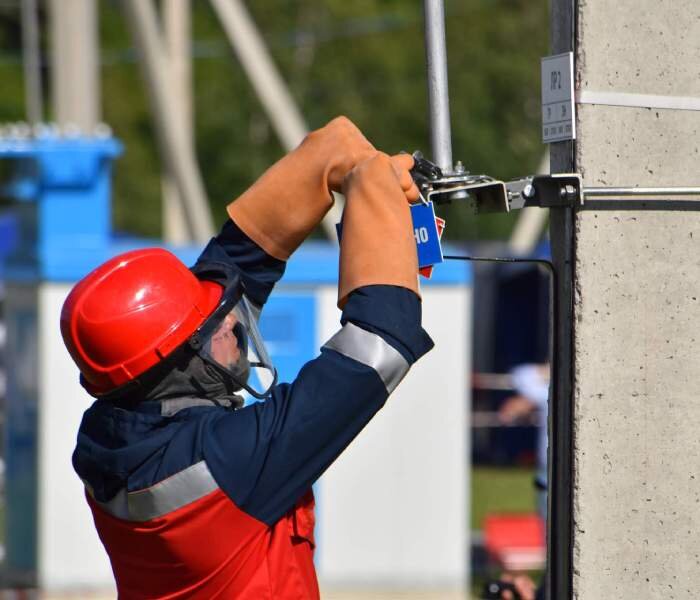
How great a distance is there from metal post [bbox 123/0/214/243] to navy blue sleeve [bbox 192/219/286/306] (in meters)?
7.95

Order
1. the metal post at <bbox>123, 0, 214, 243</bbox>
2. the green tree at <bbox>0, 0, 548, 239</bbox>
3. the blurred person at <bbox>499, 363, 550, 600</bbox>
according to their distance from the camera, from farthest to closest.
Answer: the green tree at <bbox>0, 0, 548, 239</bbox>, the blurred person at <bbox>499, 363, 550, 600</bbox>, the metal post at <bbox>123, 0, 214, 243</bbox>

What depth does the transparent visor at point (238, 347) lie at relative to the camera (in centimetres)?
241

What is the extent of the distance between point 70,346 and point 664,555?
110 cm

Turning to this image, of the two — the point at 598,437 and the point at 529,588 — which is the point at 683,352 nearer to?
the point at 598,437

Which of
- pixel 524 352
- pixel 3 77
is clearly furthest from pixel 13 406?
pixel 3 77

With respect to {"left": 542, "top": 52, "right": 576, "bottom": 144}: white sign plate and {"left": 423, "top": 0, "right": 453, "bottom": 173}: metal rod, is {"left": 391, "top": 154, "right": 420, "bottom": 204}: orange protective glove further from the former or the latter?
{"left": 542, "top": 52, "right": 576, "bottom": 144}: white sign plate

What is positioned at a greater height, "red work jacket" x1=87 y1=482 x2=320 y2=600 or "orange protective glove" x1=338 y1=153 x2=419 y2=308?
"orange protective glove" x1=338 y1=153 x2=419 y2=308

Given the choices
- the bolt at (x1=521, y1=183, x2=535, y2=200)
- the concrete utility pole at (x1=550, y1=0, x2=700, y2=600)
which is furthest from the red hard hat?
the concrete utility pole at (x1=550, y1=0, x2=700, y2=600)

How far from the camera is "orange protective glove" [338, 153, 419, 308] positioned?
2.20 meters

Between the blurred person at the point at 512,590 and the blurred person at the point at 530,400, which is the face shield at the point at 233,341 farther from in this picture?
the blurred person at the point at 530,400

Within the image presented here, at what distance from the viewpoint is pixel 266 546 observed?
92.5 inches

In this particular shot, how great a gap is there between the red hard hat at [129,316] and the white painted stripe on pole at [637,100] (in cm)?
75

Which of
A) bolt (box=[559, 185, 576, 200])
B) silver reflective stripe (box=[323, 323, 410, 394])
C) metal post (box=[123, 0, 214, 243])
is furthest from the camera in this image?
metal post (box=[123, 0, 214, 243])

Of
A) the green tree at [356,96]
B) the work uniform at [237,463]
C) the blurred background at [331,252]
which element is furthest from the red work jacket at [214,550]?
the green tree at [356,96]
